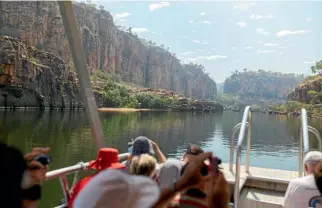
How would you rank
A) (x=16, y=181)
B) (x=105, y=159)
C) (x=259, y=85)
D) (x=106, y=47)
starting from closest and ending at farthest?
(x=16, y=181) < (x=105, y=159) < (x=106, y=47) < (x=259, y=85)

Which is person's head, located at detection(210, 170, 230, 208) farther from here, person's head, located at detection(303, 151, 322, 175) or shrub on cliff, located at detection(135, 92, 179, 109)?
shrub on cliff, located at detection(135, 92, 179, 109)

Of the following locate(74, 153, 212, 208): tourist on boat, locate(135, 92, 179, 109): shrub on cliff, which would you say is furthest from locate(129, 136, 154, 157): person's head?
locate(135, 92, 179, 109): shrub on cliff

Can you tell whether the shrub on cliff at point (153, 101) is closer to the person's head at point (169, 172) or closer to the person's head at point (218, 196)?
the person's head at point (169, 172)

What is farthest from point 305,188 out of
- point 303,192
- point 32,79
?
point 32,79

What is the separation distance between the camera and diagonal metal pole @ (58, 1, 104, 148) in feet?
6.10

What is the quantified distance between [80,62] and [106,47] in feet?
280

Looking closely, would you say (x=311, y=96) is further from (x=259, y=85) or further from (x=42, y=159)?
(x=259, y=85)

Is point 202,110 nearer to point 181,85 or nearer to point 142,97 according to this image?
point 142,97

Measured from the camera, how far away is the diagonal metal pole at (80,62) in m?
1.86

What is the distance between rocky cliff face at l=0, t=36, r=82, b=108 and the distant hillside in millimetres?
137051

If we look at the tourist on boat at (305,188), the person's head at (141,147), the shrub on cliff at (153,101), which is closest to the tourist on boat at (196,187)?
the person's head at (141,147)

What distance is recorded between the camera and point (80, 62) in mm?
1978

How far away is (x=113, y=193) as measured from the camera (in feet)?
2.75

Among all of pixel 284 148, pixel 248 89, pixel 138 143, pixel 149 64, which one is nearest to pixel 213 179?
pixel 138 143
